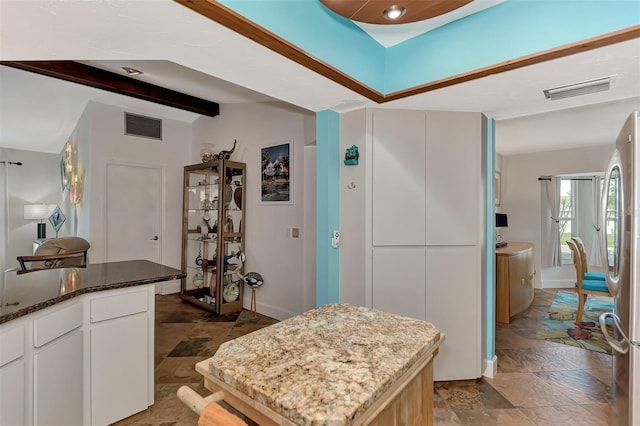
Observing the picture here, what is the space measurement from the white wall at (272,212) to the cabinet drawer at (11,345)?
244cm

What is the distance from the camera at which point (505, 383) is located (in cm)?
247

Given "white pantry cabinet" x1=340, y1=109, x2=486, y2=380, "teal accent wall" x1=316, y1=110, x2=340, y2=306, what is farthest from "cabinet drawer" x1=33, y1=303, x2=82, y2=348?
"white pantry cabinet" x1=340, y1=109, x2=486, y2=380

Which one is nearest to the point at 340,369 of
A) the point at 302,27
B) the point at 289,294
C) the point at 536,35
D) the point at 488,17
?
the point at 302,27

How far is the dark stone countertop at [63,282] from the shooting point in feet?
4.75

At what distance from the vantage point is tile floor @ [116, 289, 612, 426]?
2068 millimetres

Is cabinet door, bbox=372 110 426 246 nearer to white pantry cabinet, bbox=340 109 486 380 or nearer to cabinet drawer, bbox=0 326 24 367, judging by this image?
white pantry cabinet, bbox=340 109 486 380

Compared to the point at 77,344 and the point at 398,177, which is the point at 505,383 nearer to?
the point at 398,177

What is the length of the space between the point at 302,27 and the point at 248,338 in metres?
1.44

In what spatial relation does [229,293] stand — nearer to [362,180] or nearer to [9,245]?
[362,180]

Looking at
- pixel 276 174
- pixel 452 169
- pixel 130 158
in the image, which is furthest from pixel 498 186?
pixel 130 158

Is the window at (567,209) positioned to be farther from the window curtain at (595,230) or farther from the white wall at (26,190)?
the white wall at (26,190)

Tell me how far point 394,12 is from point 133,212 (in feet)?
14.4

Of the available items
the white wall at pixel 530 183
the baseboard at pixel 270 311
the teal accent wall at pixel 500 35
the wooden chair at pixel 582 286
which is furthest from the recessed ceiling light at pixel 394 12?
the white wall at pixel 530 183

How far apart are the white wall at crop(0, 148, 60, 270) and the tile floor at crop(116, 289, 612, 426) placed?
5.30 metres
